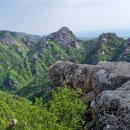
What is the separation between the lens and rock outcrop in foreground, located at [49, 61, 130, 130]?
34906mm

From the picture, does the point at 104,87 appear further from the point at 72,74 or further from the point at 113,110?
the point at 72,74

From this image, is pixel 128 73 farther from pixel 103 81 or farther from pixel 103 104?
pixel 103 104

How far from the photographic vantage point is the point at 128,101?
35.1m

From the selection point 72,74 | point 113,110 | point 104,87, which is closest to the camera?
point 113,110

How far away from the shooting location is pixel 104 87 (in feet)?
167

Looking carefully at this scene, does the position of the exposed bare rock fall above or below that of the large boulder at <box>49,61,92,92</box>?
above

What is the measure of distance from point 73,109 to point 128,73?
12.2 m

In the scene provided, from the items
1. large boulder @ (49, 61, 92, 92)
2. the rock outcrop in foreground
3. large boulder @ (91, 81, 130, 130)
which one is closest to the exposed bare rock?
the rock outcrop in foreground

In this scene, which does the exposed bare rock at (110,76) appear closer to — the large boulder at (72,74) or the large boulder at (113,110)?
the large boulder at (72,74)

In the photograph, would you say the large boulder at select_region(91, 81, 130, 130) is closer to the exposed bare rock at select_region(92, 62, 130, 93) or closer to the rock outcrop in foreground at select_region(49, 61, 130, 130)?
the rock outcrop in foreground at select_region(49, 61, 130, 130)

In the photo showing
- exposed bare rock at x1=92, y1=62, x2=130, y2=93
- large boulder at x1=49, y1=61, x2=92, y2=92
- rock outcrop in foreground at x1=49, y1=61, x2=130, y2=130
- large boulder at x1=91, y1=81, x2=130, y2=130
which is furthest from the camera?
large boulder at x1=49, y1=61, x2=92, y2=92

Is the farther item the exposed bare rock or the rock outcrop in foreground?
the exposed bare rock

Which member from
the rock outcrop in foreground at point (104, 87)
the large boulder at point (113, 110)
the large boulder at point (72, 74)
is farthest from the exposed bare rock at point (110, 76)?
the large boulder at point (113, 110)

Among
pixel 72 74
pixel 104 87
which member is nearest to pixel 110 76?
pixel 104 87
